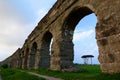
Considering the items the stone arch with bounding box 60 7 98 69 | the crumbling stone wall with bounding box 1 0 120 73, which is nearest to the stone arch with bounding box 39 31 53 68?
the crumbling stone wall with bounding box 1 0 120 73

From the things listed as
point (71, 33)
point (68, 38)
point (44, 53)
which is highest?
point (71, 33)

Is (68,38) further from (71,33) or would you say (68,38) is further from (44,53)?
(44,53)

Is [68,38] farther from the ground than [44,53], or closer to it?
farther from the ground

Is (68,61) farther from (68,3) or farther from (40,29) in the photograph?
(40,29)

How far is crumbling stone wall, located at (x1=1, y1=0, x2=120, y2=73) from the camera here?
9195 millimetres

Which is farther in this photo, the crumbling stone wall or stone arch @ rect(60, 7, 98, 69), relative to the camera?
stone arch @ rect(60, 7, 98, 69)

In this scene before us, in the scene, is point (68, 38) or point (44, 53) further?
point (44, 53)

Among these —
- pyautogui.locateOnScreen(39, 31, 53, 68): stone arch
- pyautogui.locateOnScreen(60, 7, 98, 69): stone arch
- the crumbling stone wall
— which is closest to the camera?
the crumbling stone wall

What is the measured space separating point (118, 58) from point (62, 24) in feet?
22.4

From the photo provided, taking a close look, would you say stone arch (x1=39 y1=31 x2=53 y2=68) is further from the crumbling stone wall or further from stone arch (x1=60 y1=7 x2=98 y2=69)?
stone arch (x1=60 y1=7 x2=98 y2=69)

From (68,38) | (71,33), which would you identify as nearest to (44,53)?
(68,38)

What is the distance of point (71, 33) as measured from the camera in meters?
15.2

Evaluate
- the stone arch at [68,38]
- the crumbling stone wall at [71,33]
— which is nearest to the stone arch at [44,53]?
the crumbling stone wall at [71,33]

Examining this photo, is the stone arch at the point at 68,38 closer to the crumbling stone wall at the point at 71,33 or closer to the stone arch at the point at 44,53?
the crumbling stone wall at the point at 71,33
